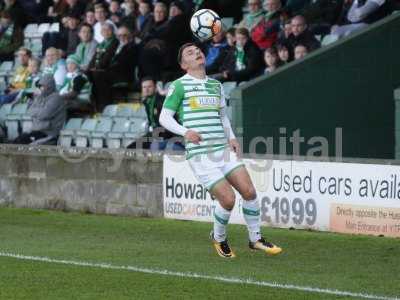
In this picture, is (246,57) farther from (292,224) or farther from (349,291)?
(349,291)

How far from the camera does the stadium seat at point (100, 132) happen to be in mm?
18453

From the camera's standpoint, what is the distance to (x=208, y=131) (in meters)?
10.9

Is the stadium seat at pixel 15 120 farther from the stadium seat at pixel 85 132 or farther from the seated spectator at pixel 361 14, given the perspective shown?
the seated spectator at pixel 361 14

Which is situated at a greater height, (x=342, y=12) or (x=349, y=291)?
(x=342, y=12)

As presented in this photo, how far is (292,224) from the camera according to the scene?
46.0 ft

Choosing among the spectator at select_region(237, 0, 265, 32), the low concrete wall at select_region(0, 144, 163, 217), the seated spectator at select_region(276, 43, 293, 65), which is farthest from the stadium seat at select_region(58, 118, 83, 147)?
the seated spectator at select_region(276, 43, 293, 65)

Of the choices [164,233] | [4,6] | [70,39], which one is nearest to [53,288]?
[164,233]

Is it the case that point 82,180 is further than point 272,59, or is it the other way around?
point 272,59

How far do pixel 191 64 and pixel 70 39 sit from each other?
34.0 ft

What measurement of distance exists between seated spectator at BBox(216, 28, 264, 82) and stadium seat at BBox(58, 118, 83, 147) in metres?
2.86

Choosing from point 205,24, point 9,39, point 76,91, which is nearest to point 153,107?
point 76,91

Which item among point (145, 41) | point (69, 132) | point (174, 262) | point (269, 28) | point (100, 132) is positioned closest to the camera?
point (174, 262)

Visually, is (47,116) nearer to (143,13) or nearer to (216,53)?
(143,13)

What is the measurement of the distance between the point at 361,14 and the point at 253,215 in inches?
259
